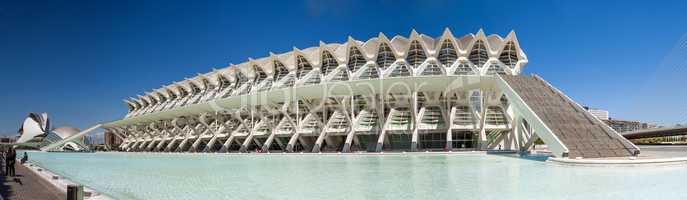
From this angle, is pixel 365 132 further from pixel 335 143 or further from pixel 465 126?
pixel 465 126

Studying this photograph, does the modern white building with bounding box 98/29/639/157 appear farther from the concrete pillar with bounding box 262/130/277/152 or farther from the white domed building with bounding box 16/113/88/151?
the white domed building with bounding box 16/113/88/151

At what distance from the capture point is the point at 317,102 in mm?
40469

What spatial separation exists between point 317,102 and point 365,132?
676 centimetres

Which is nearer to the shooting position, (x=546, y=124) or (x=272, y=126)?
(x=546, y=124)

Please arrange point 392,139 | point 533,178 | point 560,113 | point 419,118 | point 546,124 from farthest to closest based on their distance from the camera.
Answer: point 392,139, point 419,118, point 560,113, point 546,124, point 533,178

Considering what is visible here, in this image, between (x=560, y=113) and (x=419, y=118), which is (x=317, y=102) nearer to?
(x=419, y=118)

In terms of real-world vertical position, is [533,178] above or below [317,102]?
below

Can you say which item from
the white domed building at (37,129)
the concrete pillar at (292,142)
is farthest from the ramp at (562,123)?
the white domed building at (37,129)

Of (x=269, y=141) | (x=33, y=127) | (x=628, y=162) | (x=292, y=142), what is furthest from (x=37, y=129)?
(x=628, y=162)

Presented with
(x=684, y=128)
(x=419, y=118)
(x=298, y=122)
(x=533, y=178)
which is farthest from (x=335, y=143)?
(x=684, y=128)

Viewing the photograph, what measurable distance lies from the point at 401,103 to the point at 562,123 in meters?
16.6

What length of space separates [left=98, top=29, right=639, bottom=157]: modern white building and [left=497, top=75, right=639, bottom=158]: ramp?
73 mm

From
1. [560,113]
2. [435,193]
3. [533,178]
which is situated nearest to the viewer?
[435,193]

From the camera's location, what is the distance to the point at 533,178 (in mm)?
12445
